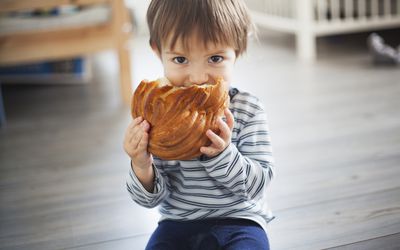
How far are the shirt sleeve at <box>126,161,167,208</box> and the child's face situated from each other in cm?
17

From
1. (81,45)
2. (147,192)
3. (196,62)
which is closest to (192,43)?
(196,62)

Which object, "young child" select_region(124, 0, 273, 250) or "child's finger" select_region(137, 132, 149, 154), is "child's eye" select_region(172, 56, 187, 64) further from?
"child's finger" select_region(137, 132, 149, 154)

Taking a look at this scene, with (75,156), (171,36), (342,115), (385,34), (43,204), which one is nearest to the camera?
(171,36)

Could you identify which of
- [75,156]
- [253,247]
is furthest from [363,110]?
[253,247]

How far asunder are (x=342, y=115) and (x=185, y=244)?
3.61 feet

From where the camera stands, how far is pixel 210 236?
941 mm

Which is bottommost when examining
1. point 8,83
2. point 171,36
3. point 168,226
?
point 8,83

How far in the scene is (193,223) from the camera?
0.97 m

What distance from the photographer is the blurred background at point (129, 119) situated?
47.0 inches

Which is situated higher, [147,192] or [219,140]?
[219,140]

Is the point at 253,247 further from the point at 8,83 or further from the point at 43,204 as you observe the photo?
the point at 8,83

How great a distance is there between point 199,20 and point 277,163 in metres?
0.75

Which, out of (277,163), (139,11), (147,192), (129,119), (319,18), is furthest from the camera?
(139,11)

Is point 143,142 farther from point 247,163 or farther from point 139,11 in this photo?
point 139,11
